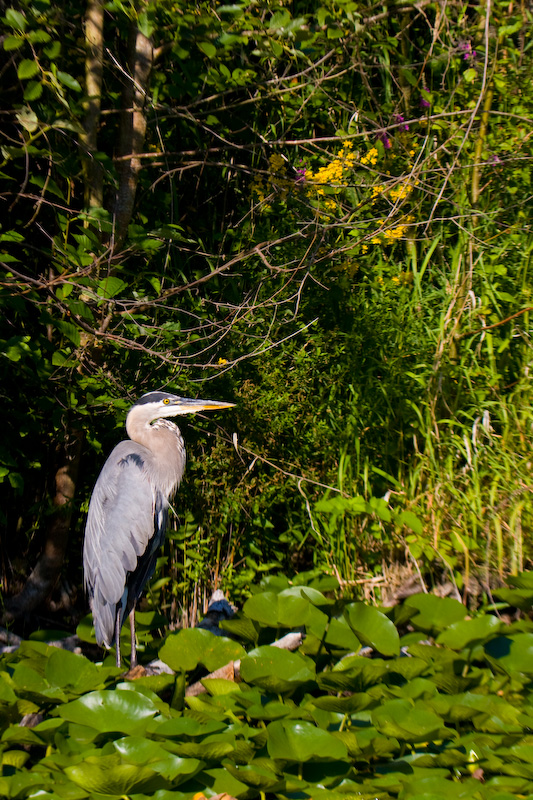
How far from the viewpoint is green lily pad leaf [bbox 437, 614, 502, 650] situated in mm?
2490

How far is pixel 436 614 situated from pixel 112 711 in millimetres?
1218

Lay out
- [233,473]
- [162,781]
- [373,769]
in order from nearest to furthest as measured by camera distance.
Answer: [162,781] < [373,769] < [233,473]

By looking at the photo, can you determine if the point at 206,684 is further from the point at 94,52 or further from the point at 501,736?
the point at 94,52

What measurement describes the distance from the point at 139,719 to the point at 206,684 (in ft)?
1.09

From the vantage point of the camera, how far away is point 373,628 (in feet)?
8.19

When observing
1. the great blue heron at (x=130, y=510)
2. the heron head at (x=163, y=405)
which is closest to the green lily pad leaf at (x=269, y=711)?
the great blue heron at (x=130, y=510)

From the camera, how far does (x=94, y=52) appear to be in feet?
9.91

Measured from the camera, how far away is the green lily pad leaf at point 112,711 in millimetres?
2014

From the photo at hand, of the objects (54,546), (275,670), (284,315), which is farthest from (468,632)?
(54,546)

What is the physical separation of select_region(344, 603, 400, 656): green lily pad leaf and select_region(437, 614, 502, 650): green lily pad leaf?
0.19 m

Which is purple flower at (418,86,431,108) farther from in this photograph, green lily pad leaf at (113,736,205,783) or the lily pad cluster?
green lily pad leaf at (113,736,205,783)

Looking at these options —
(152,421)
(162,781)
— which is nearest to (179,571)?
(152,421)

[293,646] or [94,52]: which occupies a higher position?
[94,52]

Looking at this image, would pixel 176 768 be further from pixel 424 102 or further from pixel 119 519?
pixel 424 102
